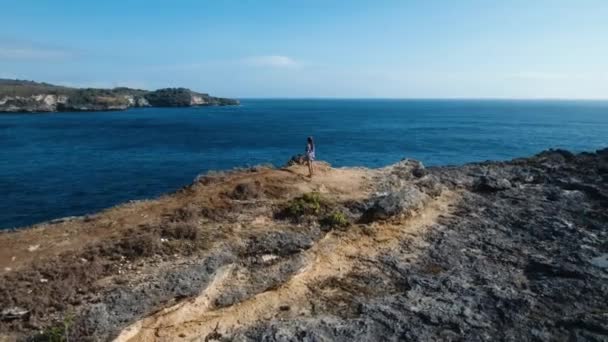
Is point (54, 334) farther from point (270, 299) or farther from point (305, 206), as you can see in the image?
point (305, 206)

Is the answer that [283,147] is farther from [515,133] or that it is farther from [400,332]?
[400,332]

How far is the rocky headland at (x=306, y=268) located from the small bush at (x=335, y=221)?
57mm

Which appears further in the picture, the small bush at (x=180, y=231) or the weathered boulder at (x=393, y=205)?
the weathered boulder at (x=393, y=205)

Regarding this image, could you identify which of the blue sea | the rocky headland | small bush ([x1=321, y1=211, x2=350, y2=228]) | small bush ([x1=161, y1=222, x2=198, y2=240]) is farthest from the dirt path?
the blue sea

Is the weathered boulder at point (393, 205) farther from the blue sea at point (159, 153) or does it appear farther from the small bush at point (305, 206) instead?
the blue sea at point (159, 153)

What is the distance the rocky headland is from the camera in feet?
40.9

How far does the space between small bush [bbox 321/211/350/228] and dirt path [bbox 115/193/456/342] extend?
0.44 meters

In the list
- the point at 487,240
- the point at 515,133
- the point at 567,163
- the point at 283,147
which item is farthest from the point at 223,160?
the point at 515,133

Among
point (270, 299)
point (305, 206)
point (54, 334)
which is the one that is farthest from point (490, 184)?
point (54, 334)

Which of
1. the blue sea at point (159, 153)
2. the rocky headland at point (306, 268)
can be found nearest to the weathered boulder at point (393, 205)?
the rocky headland at point (306, 268)

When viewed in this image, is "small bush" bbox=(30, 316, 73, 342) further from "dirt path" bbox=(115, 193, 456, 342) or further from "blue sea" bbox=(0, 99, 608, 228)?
"blue sea" bbox=(0, 99, 608, 228)

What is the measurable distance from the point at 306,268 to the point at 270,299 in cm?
186

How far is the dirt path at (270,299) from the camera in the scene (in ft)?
40.7

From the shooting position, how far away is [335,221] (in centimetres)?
1845
